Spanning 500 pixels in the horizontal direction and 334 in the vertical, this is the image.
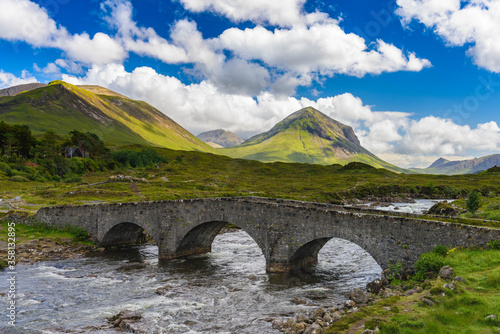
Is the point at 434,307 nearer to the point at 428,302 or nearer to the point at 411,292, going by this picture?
the point at 428,302

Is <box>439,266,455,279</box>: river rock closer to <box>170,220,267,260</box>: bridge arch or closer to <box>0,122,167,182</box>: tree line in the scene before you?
<box>170,220,267,260</box>: bridge arch

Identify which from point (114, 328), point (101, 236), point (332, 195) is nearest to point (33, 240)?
point (101, 236)

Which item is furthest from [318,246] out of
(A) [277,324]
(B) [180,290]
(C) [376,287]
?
(B) [180,290]

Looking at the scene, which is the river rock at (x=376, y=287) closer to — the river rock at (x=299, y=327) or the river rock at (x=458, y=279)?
→ the river rock at (x=458, y=279)

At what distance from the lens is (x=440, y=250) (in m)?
17.7

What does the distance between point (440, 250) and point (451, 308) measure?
6.12 metres

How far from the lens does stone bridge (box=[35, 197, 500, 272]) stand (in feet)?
62.1

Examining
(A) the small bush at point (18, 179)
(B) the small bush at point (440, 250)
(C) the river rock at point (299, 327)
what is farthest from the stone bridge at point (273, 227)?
(A) the small bush at point (18, 179)

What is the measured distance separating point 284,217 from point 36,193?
56.5 m

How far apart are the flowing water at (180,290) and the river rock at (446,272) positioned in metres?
6.95

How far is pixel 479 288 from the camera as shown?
1340 cm

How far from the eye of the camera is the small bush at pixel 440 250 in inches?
689

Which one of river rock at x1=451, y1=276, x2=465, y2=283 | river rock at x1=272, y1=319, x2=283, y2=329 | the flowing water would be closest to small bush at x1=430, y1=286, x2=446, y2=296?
river rock at x1=451, y1=276, x2=465, y2=283

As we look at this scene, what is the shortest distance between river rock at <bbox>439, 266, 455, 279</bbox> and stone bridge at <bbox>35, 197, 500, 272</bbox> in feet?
8.77
